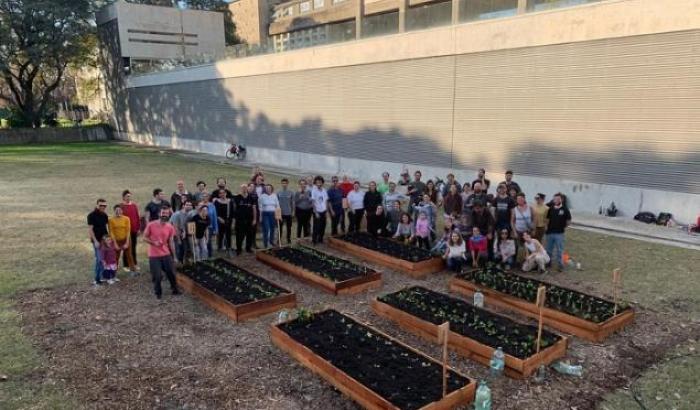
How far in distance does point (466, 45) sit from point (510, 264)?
1067 cm

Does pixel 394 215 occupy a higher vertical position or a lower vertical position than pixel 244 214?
lower

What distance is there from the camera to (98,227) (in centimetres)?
880

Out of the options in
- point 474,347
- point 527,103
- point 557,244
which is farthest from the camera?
point 527,103

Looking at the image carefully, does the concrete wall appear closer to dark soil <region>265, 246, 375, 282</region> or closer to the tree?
the tree

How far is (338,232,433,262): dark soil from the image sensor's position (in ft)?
33.4

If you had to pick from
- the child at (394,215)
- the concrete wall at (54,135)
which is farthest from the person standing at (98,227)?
the concrete wall at (54,135)

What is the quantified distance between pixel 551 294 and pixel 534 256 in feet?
5.13

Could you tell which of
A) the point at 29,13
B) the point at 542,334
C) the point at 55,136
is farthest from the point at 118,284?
the point at 55,136

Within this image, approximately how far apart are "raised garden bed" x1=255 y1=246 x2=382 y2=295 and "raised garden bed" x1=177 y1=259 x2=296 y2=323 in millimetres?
854

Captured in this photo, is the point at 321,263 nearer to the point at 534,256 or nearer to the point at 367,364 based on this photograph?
the point at 367,364

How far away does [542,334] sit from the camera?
21.4 ft

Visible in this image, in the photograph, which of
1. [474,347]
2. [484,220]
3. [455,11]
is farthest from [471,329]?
[455,11]

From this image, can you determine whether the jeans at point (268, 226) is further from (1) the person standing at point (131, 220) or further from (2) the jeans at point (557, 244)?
(2) the jeans at point (557, 244)

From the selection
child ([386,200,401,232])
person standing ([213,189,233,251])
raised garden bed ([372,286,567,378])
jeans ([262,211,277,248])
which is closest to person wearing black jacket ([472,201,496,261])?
child ([386,200,401,232])
